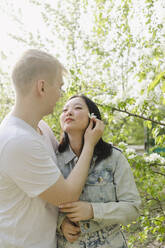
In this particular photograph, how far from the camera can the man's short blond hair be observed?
1.62m

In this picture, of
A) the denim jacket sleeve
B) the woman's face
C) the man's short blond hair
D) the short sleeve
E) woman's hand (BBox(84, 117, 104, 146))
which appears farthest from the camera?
the woman's face

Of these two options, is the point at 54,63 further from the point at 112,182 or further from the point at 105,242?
the point at 105,242

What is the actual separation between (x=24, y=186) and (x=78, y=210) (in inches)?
16.3

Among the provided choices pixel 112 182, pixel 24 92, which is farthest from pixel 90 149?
pixel 24 92

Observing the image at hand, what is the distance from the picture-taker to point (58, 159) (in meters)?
2.02

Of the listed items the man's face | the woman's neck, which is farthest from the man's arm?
the man's face

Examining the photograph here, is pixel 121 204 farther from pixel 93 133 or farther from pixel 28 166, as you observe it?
pixel 28 166

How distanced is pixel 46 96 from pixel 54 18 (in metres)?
6.26

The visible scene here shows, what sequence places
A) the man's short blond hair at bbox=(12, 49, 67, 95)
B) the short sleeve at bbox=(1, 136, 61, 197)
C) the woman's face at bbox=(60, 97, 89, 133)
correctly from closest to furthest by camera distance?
the short sleeve at bbox=(1, 136, 61, 197) → the man's short blond hair at bbox=(12, 49, 67, 95) → the woman's face at bbox=(60, 97, 89, 133)

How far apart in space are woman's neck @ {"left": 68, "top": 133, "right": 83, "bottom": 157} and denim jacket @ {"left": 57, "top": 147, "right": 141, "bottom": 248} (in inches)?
8.1

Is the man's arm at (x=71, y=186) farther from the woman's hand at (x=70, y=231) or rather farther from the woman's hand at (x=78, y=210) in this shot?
the woman's hand at (x=70, y=231)

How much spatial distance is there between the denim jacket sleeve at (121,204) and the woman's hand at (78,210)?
0.14 feet

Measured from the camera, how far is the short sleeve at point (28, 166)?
4.66 feet

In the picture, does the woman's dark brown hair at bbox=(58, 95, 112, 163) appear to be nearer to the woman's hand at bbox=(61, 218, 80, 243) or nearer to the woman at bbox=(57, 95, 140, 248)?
the woman at bbox=(57, 95, 140, 248)
